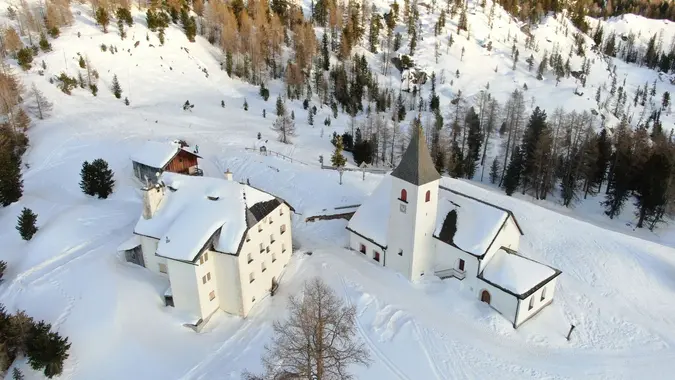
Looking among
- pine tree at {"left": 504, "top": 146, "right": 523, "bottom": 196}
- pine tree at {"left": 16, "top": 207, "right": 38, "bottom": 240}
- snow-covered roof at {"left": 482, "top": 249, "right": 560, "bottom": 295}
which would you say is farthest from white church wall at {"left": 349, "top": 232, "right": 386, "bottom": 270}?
pine tree at {"left": 504, "top": 146, "right": 523, "bottom": 196}

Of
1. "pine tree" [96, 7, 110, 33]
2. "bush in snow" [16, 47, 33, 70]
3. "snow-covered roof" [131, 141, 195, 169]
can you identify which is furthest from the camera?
"pine tree" [96, 7, 110, 33]

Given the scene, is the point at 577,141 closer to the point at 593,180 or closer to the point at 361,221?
the point at 593,180

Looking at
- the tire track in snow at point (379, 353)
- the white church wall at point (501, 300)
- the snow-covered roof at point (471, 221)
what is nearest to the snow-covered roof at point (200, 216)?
the tire track in snow at point (379, 353)

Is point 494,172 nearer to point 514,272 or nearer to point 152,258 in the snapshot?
point 514,272

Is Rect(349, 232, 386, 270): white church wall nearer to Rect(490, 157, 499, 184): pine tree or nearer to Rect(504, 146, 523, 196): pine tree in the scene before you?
Rect(504, 146, 523, 196): pine tree

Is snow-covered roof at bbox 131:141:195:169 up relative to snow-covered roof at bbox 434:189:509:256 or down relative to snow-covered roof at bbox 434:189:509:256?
up

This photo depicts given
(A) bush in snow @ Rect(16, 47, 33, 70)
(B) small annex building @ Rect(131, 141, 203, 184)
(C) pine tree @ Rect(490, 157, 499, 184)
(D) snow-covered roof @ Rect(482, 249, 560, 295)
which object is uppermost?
(A) bush in snow @ Rect(16, 47, 33, 70)
